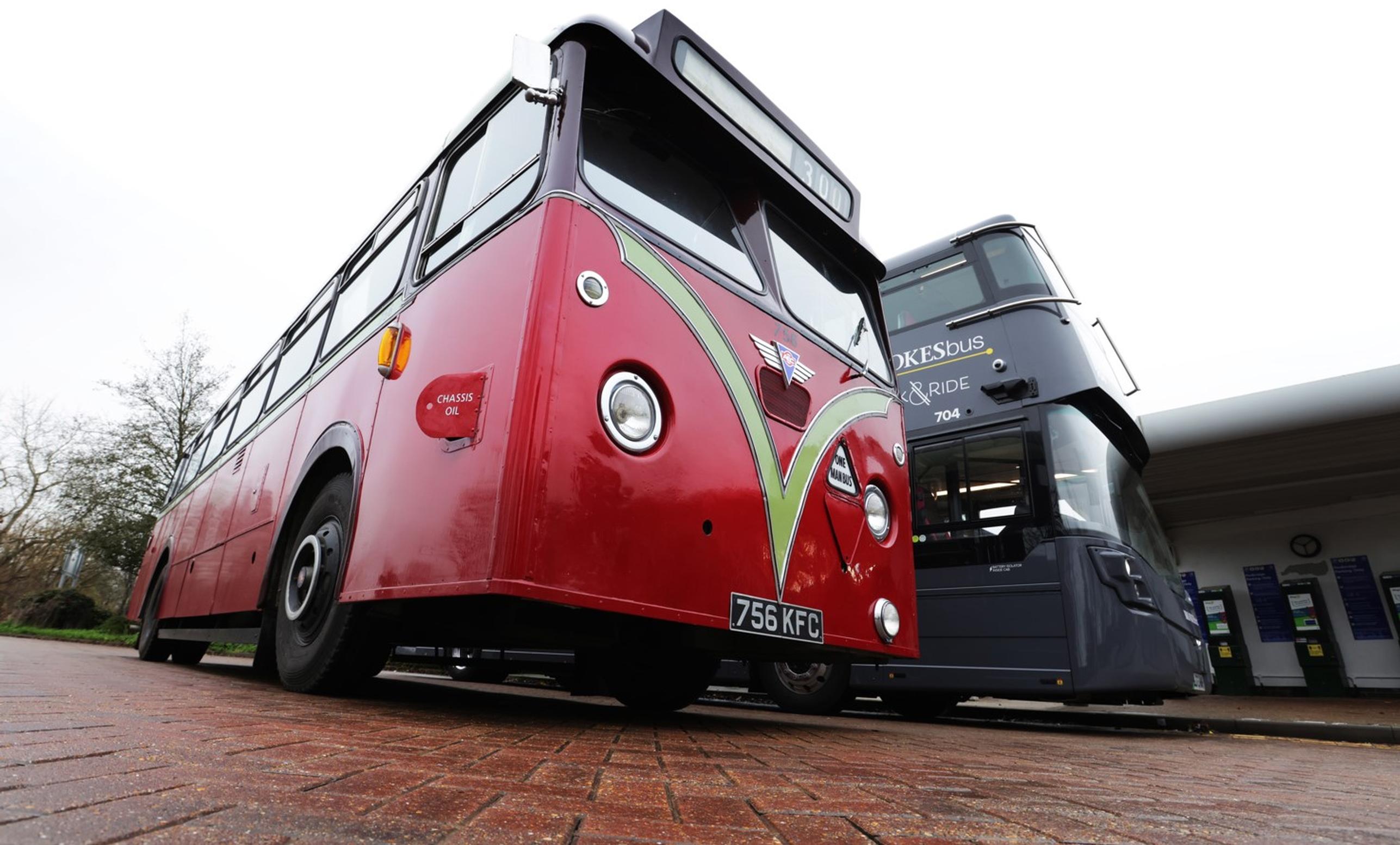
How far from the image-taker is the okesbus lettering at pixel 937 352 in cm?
589

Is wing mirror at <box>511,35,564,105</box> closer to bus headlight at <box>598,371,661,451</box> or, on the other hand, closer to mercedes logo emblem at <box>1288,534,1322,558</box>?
bus headlight at <box>598,371,661,451</box>

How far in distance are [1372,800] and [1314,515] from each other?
45.0 feet

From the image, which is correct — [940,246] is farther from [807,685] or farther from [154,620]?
[154,620]

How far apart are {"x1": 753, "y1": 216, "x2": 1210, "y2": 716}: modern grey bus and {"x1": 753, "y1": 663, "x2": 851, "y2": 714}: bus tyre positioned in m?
0.01

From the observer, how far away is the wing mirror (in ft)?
8.13

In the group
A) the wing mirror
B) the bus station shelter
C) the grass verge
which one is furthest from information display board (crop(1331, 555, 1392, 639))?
the grass verge

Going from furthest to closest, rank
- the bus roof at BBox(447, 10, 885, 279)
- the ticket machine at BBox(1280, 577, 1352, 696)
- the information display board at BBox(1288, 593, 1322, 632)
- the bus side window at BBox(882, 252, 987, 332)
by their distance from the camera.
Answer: the information display board at BBox(1288, 593, 1322, 632) < the ticket machine at BBox(1280, 577, 1352, 696) < the bus side window at BBox(882, 252, 987, 332) < the bus roof at BBox(447, 10, 885, 279)

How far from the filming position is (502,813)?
106 centimetres

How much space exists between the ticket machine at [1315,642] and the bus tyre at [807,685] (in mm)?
11110

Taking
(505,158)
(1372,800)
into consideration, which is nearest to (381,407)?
(505,158)

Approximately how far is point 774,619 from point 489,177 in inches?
86.2

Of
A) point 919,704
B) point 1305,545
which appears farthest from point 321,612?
point 1305,545

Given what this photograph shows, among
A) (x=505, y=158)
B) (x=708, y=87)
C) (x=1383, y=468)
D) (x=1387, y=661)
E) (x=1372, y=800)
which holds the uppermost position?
(x=1383, y=468)

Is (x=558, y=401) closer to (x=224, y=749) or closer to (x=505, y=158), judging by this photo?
(x=224, y=749)
